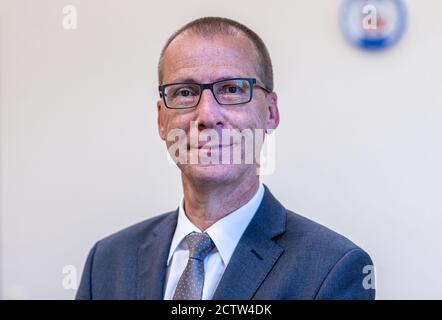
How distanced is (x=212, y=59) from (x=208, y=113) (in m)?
0.09

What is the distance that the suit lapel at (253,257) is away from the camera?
0.85m

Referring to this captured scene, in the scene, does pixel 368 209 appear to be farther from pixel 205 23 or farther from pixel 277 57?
pixel 205 23

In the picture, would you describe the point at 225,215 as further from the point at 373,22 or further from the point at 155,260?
the point at 373,22

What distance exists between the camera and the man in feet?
2.80

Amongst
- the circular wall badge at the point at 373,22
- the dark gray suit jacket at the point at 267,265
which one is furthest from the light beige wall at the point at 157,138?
the dark gray suit jacket at the point at 267,265

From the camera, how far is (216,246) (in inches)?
35.5

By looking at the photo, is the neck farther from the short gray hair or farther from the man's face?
the short gray hair

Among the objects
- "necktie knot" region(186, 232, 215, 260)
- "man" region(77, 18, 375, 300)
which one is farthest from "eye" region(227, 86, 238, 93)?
"necktie knot" region(186, 232, 215, 260)

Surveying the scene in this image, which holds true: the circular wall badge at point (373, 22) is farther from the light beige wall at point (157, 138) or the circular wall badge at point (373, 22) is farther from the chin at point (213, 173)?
the chin at point (213, 173)

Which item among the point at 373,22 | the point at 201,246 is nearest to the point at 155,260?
the point at 201,246

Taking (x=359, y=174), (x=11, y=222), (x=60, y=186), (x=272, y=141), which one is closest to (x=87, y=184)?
(x=60, y=186)

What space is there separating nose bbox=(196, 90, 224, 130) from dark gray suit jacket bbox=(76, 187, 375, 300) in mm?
167

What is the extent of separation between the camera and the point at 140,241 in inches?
39.6

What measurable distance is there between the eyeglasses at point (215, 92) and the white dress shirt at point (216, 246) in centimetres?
17
